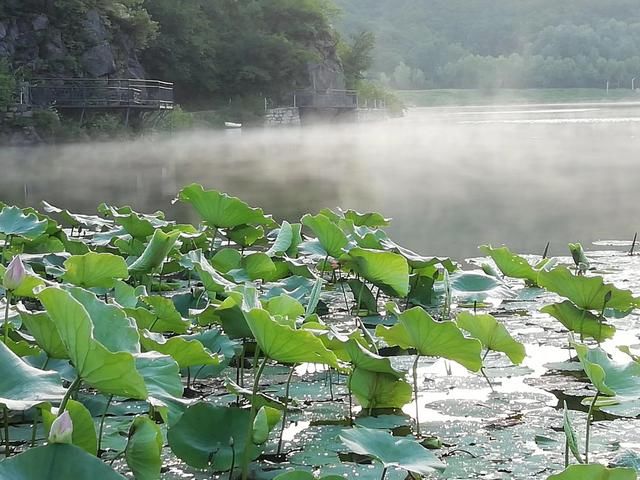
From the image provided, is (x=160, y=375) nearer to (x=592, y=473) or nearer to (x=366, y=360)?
(x=366, y=360)

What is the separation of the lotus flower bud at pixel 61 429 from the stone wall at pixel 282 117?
28588 millimetres

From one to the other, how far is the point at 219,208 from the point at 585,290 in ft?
4.01

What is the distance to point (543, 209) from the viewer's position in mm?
7355

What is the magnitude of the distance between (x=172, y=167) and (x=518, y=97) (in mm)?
67046

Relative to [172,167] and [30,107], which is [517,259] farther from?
[30,107]

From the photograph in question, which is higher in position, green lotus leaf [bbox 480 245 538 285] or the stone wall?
green lotus leaf [bbox 480 245 538 285]

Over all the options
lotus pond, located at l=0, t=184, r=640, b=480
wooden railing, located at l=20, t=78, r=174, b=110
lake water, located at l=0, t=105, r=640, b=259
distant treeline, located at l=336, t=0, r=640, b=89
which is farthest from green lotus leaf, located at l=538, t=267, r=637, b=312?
distant treeline, located at l=336, t=0, r=640, b=89

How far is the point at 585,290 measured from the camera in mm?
2170

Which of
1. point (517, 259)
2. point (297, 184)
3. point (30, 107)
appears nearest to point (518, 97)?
point (30, 107)

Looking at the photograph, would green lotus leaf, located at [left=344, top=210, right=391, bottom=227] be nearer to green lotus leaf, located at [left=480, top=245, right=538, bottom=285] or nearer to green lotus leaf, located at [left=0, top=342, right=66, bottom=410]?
green lotus leaf, located at [left=480, top=245, right=538, bottom=285]

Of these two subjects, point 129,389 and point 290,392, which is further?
point 290,392

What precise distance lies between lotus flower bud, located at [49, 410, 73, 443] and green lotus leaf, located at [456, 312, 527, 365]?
3.62 ft

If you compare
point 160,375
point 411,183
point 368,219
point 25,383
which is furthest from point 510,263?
point 411,183

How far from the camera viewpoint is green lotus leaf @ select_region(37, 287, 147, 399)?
1081 millimetres
